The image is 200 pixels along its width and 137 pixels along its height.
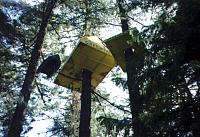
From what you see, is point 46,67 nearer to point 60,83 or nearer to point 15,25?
point 60,83

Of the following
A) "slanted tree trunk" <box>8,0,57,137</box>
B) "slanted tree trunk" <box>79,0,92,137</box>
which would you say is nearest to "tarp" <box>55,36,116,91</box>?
"slanted tree trunk" <box>79,0,92,137</box>

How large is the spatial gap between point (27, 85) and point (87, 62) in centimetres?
191

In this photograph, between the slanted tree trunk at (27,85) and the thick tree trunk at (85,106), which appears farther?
the slanted tree trunk at (27,85)

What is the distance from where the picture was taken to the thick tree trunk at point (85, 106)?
10.8 m

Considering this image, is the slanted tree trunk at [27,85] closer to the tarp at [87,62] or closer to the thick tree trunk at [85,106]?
the tarp at [87,62]

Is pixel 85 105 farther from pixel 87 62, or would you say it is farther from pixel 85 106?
pixel 87 62

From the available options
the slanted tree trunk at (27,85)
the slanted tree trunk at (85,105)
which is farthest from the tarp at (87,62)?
the slanted tree trunk at (27,85)

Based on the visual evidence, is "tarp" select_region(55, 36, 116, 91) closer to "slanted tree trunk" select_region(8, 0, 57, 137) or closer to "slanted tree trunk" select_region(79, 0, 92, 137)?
"slanted tree trunk" select_region(79, 0, 92, 137)

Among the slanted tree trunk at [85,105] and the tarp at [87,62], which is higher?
the tarp at [87,62]

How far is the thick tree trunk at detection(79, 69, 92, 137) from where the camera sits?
10844 millimetres

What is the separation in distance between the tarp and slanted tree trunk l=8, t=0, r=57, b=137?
0.84m

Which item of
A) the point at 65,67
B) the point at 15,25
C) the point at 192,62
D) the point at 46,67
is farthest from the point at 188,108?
the point at 15,25

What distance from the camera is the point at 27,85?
1188 cm

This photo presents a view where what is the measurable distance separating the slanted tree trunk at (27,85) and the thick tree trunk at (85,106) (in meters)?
1.61
